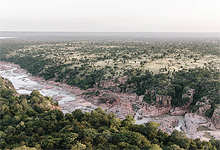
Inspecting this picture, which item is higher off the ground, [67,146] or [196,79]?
[196,79]

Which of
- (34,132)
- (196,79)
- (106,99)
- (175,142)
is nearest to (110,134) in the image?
(175,142)

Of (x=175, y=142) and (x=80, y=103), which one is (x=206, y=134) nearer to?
(x=175, y=142)

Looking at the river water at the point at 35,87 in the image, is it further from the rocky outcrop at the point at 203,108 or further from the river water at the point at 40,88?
the rocky outcrop at the point at 203,108

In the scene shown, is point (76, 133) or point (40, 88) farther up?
point (76, 133)

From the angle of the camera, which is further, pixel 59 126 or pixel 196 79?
pixel 196 79

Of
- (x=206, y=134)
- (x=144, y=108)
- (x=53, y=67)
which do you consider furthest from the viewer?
(x=53, y=67)

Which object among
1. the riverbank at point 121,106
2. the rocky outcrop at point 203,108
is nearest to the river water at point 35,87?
the riverbank at point 121,106

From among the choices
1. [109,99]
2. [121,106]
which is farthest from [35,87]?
[121,106]

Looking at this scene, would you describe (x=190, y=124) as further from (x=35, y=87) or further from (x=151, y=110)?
(x=35, y=87)
